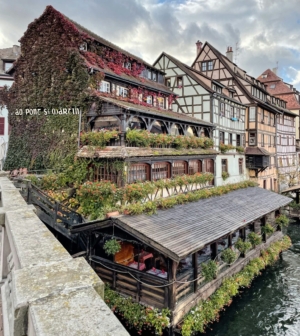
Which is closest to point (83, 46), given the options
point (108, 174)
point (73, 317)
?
point (108, 174)

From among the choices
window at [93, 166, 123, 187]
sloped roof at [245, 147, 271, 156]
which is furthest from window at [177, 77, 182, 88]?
window at [93, 166, 123, 187]

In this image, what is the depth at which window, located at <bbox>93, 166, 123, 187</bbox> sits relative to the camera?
13401 mm

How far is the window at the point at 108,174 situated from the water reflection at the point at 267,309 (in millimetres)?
7447

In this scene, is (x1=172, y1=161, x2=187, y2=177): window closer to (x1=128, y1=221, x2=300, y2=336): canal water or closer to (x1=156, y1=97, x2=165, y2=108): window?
(x1=156, y1=97, x2=165, y2=108): window

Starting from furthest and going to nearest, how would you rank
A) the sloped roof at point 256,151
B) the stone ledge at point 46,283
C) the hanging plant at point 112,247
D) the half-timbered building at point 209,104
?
the sloped roof at point 256,151 → the half-timbered building at point 209,104 → the hanging plant at point 112,247 → the stone ledge at point 46,283

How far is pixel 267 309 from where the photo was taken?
13.2m

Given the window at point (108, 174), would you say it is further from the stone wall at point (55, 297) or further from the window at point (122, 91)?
the stone wall at point (55, 297)

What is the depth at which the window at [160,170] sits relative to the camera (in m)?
15.5

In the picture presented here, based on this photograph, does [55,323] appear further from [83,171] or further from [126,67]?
[126,67]

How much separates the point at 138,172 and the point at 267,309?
351 inches

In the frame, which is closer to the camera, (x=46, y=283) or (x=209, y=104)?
(x=46, y=283)

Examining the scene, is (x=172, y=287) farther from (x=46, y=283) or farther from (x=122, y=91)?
(x=122, y=91)

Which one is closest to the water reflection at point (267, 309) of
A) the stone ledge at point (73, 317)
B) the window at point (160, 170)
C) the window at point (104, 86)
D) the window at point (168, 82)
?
the window at point (160, 170)

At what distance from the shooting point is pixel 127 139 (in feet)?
45.7
